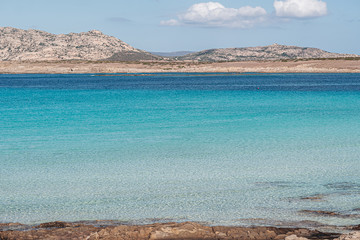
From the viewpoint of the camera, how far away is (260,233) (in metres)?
7.86

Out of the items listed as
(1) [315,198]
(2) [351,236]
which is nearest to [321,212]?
(1) [315,198]

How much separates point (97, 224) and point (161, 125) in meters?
14.2

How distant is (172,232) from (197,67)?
109670mm

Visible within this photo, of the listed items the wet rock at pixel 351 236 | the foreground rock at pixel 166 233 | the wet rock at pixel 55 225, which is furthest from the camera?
the wet rock at pixel 55 225

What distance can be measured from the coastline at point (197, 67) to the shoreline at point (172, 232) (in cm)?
9748

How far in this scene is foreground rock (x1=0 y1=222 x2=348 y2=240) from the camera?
771 centimetres

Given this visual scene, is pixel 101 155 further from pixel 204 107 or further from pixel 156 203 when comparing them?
pixel 204 107

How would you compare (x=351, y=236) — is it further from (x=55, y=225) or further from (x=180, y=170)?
(x=180, y=170)

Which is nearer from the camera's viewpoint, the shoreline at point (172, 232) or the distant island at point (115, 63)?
the shoreline at point (172, 232)

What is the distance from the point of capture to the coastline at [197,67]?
103875mm

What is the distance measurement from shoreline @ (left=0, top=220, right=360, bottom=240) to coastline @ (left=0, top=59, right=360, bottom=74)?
97475 mm

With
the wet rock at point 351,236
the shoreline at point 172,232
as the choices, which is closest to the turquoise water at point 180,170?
the shoreline at point 172,232

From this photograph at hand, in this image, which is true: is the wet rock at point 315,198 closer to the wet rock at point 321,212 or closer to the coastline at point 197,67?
the wet rock at point 321,212

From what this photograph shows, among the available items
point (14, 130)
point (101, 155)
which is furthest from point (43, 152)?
point (14, 130)
